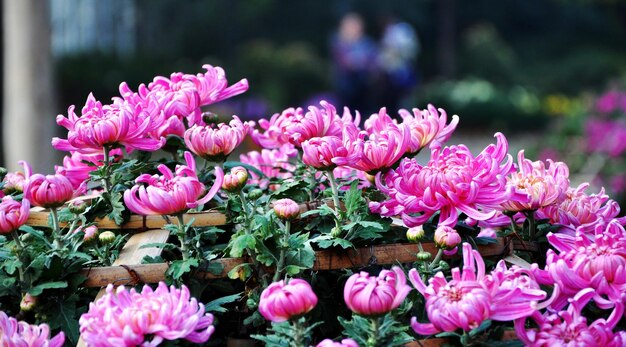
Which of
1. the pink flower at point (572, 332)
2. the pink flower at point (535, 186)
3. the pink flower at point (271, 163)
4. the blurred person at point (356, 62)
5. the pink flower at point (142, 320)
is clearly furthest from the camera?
the blurred person at point (356, 62)

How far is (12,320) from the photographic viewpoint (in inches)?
50.9

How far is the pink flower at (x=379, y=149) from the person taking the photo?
1.41m

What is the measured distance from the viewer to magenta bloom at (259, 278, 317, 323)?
1177 millimetres

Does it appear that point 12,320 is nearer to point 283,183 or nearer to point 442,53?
point 283,183

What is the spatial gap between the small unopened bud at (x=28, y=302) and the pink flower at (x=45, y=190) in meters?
0.14

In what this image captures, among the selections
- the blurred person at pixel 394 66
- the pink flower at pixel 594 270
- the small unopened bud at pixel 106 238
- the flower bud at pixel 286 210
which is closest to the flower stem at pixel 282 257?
the flower bud at pixel 286 210

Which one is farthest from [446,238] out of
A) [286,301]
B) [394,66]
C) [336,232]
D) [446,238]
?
[394,66]

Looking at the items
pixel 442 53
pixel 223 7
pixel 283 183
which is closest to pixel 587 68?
pixel 442 53

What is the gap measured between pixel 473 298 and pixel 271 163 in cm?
78

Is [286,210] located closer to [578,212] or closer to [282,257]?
[282,257]

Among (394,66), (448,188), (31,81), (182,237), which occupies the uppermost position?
(448,188)

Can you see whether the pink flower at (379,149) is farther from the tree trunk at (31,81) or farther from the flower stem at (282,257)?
the tree trunk at (31,81)

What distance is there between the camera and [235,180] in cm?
138

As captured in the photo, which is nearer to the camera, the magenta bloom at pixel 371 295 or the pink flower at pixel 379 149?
the magenta bloom at pixel 371 295
